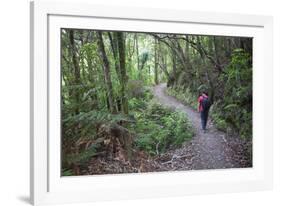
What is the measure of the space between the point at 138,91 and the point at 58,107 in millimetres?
470

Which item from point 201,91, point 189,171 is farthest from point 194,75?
point 189,171

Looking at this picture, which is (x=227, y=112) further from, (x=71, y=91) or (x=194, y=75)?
(x=71, y=91)

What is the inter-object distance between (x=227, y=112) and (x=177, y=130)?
34cm

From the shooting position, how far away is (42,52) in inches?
109

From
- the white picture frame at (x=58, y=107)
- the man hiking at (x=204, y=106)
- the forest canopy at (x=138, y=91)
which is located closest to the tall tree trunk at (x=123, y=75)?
the forest canopy at (x=138, y=91)

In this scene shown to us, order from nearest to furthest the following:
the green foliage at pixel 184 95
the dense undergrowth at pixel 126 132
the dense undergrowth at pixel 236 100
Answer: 1. the dense undergrowth at pixel 126 132
2. the green foliage at pixel 184 95
3. the dense undergrowth at pixel 236 100

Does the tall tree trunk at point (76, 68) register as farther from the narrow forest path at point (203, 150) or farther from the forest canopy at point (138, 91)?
the narrow forest path at point (203, 150)

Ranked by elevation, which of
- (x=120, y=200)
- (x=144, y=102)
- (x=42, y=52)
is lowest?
(x=120, y=200)

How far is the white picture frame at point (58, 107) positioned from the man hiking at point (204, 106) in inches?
11.4

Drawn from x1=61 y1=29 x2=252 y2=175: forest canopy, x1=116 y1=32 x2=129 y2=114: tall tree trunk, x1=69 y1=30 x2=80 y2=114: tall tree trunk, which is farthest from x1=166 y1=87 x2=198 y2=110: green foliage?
x1=69 y1=30 x2=80 y2=114: tall tree trunk

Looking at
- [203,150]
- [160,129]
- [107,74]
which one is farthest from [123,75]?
[203,150]

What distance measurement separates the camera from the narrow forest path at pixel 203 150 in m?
3.09

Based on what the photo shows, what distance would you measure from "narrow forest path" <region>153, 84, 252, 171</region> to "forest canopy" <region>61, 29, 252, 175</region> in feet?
0.11

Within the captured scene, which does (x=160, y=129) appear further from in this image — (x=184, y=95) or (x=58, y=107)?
(x=58, y=107)
